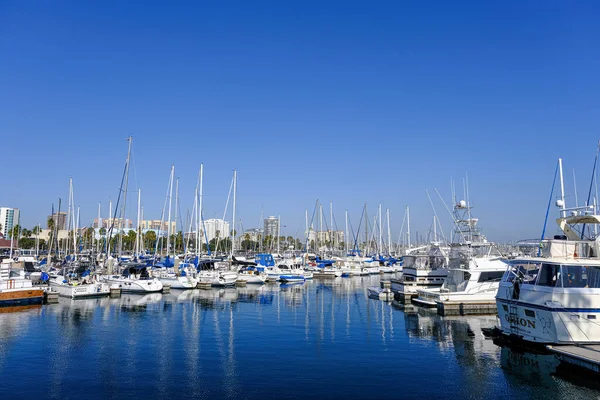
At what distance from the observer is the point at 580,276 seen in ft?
78.6

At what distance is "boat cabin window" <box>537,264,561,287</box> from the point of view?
2420cm

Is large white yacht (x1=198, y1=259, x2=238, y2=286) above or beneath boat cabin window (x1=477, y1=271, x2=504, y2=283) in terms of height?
beneath

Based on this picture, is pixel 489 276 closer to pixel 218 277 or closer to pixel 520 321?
pixel 520 321

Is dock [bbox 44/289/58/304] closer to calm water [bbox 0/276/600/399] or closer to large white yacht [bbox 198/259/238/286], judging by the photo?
calm water [bbox 0/276/600/399]

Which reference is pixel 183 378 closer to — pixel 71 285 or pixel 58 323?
pixel 58 323

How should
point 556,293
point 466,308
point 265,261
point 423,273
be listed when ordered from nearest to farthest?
point 556,293, point 466,308, point 423,273, point 265,261

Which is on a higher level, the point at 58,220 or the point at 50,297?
the point at 58,220

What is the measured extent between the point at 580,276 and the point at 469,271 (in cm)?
1666

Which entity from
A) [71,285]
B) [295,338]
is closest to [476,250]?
[295,338]

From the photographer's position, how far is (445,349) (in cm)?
2730

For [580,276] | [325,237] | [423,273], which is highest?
[325,237]

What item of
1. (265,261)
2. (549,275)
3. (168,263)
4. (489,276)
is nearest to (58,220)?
(168,263)

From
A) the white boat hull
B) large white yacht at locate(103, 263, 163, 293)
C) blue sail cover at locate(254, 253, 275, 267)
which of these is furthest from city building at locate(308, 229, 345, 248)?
the white boat hull

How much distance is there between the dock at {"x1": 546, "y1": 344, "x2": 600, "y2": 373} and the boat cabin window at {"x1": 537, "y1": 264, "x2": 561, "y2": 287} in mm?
3280
